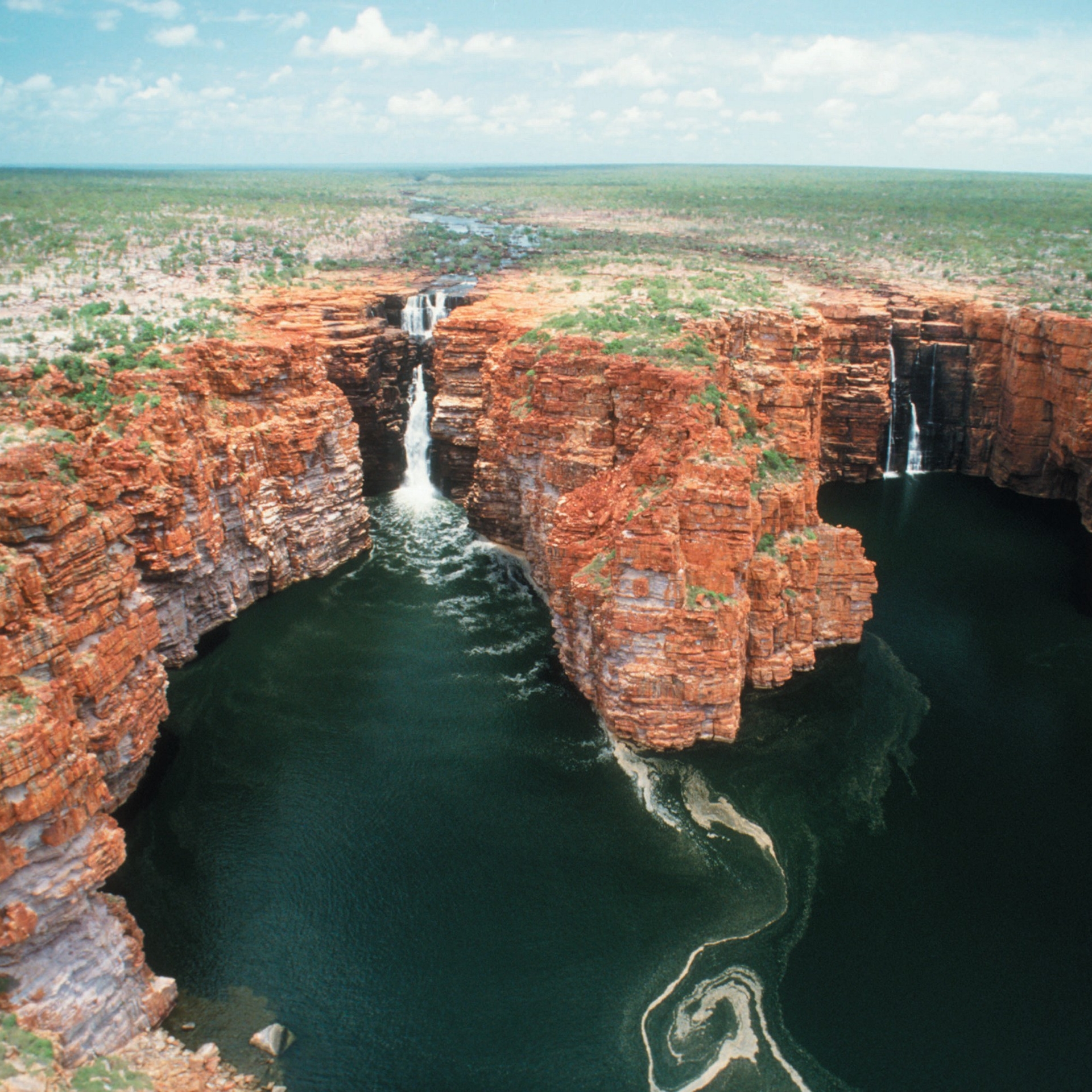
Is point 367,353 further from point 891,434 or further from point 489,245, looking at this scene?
point 489,245

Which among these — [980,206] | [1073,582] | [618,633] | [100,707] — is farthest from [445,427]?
[980,206]

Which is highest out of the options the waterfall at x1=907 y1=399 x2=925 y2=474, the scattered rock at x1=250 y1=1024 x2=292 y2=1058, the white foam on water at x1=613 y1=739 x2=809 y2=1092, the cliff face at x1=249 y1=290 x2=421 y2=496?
the cliff face at x1=249 y1=290 x2=421 y2=496

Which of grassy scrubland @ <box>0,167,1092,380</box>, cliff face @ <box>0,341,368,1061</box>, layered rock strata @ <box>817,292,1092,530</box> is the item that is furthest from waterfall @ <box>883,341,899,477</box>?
cliff face @ <box>0,341,368,1061</box>

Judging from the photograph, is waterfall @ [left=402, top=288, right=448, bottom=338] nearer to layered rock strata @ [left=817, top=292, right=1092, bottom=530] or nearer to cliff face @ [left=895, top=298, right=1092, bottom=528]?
layered rock strata @ [left=817, top=292, right=1092, bottom=530]

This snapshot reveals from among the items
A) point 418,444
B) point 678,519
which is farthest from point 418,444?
point 678,519

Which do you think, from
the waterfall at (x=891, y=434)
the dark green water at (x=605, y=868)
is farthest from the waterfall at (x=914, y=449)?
the dark green water at (x=605, y=868)

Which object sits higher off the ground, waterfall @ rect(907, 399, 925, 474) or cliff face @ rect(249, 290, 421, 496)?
cliff face @ rect(249, 290, 421, 496)
